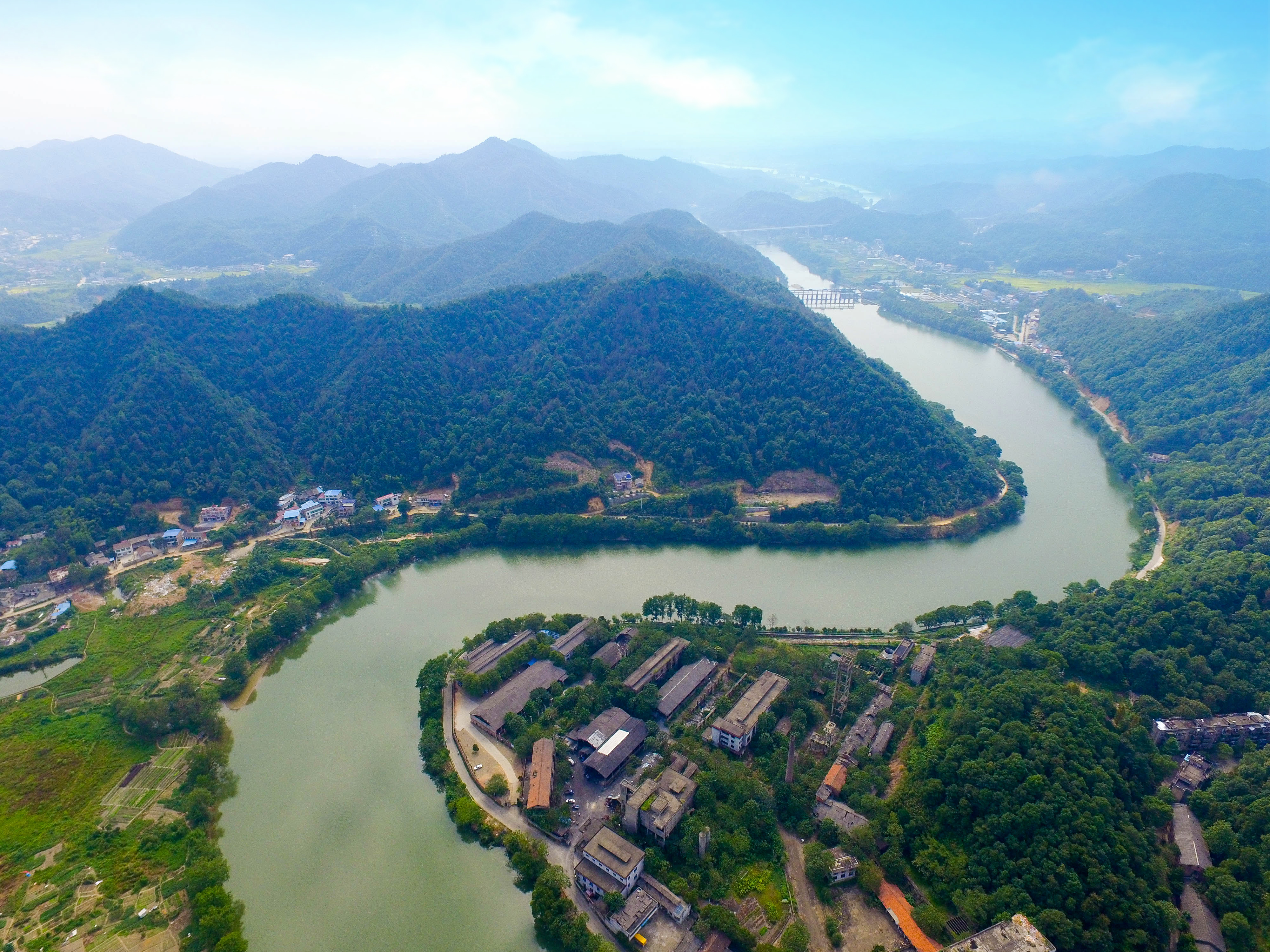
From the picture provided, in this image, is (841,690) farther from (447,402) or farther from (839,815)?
(447,402)

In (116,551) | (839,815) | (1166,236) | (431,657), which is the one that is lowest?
(431,657)

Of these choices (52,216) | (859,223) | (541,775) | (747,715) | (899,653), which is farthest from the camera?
(859,223)

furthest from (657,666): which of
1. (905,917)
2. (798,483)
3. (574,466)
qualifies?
(574,466)

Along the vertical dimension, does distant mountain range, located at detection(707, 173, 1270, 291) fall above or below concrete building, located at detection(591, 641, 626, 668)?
above

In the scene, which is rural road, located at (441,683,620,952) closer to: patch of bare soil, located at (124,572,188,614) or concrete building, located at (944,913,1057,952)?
concrete building, located at (944,913,1057,952)

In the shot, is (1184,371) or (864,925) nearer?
(864,925)

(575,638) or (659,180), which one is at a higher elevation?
(659,180)

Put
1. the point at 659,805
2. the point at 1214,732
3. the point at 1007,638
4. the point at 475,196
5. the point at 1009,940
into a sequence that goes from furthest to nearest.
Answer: the point at 475,196 < the point at 1007,638 < the point at 1214,732 < the point at 659,805 < the point at 1009,940

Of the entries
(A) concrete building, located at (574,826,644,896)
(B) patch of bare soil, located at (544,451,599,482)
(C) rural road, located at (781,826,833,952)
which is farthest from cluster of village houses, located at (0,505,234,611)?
(C) rural road, located at (781,826,833,952)
